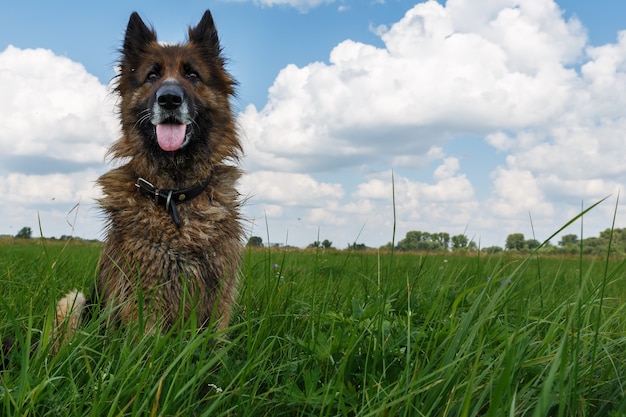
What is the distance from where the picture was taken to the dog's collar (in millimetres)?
3715

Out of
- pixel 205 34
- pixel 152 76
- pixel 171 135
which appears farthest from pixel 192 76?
pixel 171 135

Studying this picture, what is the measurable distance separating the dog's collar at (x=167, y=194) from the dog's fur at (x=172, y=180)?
29mm

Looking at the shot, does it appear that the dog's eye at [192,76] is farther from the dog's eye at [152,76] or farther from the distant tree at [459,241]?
the distant tree at [459,241]

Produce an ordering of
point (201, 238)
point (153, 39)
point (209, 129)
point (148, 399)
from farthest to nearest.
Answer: point (153, 39) → point (209, 129) → point (201, 238) → point (148, 399)

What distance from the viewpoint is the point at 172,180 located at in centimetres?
397

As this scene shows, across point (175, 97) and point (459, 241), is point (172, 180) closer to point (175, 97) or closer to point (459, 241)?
point (175, 97)

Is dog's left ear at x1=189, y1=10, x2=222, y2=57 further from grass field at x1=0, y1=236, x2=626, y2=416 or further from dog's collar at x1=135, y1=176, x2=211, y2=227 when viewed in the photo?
grass field at x1=0, y1=236, x2=626, y2=416

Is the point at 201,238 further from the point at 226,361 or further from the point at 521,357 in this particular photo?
the point at 521,357

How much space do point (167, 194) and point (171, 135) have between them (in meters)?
0.51

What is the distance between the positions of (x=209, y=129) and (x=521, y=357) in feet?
10.1

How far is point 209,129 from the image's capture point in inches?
169

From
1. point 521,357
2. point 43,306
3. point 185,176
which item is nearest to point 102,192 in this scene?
point 185,176

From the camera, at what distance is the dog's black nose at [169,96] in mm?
3873

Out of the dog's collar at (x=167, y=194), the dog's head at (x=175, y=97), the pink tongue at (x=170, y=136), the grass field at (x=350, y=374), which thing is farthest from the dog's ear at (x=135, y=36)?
the grass field at (x=350, y=374)
